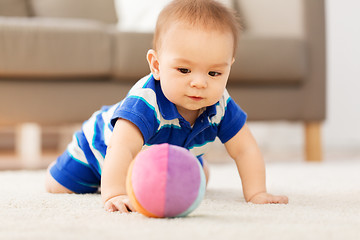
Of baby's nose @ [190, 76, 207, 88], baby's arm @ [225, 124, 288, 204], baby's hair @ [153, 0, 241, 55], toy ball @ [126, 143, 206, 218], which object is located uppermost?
baby's hair @ [153, 0, 241, 55]

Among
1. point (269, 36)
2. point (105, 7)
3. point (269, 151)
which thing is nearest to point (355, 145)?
point (269, 151)

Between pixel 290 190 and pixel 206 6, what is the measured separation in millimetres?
476

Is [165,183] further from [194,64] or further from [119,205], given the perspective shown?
[194,64]

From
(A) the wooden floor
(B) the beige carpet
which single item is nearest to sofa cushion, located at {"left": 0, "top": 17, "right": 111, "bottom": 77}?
(A) the wooden floor

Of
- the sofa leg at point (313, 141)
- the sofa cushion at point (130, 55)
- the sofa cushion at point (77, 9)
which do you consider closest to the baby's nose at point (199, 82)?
the sofa cushion at point (130, 55)

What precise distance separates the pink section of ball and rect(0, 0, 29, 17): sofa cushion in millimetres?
1869

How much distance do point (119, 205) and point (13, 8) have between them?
6.03 feet

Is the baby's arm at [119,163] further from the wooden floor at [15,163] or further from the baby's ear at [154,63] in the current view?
the wooden floor at [15,163]

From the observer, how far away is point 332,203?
873mm

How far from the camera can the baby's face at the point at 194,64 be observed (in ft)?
2.63

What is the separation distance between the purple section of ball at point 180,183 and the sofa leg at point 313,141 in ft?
4.44

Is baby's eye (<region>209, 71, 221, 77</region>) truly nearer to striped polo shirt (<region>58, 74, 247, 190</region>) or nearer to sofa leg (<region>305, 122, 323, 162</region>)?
striped polo shirt (<region>58, 74, 247, 190</region>)

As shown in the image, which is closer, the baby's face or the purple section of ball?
the purple section of ball

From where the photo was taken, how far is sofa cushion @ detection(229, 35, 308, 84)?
1.75 m
